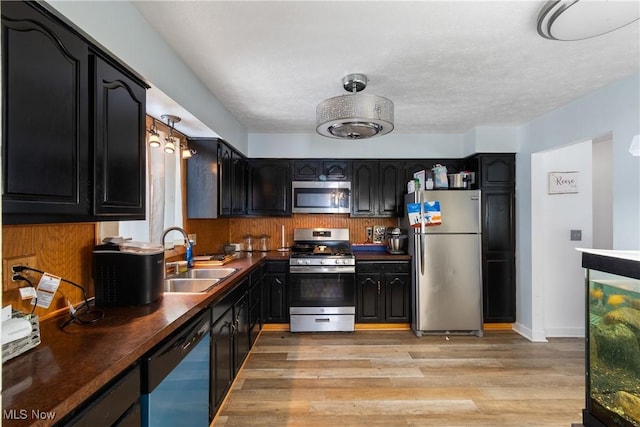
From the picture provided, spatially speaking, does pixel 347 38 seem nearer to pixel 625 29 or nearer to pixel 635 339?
pixel 625 29

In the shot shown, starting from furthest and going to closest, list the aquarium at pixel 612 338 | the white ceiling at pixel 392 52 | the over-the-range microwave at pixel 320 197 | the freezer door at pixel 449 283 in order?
the over-the-range microwave at pixel 320 197 < the freezer door at pixel 449 283 < the white ceiling at pixel 392 52 < the aquarium at pixel 612 338

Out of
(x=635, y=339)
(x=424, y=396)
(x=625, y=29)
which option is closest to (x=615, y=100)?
(x=625, y=29)

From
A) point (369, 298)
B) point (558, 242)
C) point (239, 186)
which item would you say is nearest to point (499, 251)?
point (558, 242)

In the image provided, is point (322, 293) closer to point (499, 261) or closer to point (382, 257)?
point (382, 257)

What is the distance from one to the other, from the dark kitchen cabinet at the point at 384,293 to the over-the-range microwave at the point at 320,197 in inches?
31.0

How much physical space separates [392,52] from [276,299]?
2.77 metres

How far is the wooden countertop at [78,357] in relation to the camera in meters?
0.90

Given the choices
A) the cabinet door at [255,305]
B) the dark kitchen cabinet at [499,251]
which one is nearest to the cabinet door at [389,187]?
the dark kitchen cabinet at [499,251]

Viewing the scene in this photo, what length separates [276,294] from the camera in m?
3.67

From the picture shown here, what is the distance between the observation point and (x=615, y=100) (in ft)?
8.07

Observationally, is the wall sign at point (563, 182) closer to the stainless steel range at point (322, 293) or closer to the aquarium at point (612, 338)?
the aquarium at point (612, 338)

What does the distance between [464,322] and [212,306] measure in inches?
111

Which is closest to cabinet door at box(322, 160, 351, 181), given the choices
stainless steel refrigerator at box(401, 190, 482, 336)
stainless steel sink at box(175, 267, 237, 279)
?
stainless steel refrigerator at box(401, 190, 482, 336)

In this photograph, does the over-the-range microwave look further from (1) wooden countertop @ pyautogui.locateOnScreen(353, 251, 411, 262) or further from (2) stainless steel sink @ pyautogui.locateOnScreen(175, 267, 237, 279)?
(2) stainless steel sink @ pyautogui.locateOnScreen(175, 267, 237, 279)
